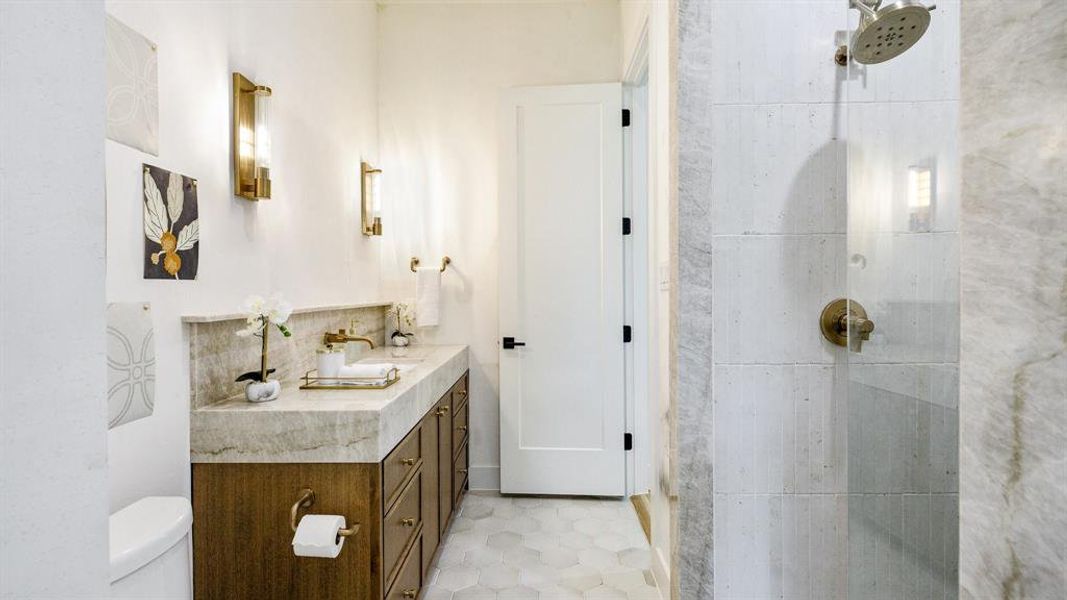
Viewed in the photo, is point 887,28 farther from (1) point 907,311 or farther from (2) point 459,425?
(2) point 459,425

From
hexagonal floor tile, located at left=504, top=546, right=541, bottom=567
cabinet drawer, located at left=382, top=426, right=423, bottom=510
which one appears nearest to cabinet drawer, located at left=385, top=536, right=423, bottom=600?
cabinet drawer, located at left=382, top=426, right=423, bottom=510

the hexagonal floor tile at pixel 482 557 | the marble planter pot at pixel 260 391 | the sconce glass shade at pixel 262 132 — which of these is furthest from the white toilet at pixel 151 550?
the hexagonal floor tile at pixel 482 557

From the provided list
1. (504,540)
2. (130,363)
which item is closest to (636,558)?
(504,540)

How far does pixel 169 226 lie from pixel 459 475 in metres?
1.95

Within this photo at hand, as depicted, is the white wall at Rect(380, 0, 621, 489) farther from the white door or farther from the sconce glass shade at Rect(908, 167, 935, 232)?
the sconce glass shade at Rect(908, 167, 935, 232)

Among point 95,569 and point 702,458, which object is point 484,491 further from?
point 95,569

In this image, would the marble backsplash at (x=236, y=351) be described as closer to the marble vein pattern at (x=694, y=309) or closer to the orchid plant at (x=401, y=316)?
the orchid plant at (x=401, y=316)

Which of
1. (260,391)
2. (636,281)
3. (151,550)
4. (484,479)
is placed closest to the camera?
(151,550)

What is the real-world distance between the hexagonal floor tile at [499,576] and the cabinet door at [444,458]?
28 centimetres

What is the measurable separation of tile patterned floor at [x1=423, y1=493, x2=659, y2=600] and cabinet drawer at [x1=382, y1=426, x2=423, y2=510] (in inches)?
25.9

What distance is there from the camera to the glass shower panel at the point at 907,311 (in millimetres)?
996

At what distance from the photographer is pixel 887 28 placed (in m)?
1.10

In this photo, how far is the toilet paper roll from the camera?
1.31m

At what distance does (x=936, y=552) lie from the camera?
Result: 3.46 ft
